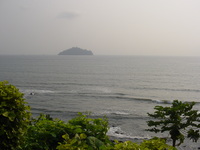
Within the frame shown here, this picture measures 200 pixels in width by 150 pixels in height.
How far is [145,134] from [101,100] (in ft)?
72.5

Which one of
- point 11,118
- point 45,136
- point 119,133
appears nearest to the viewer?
point 11,118

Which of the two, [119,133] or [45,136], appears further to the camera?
[119,133]

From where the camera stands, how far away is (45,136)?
645cm

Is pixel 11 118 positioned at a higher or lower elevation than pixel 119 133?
higher

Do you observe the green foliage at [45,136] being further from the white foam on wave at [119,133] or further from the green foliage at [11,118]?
the white foam on wave at [119,133]

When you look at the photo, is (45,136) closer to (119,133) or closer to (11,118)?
(11,118)

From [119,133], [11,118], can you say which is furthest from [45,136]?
[119,133]

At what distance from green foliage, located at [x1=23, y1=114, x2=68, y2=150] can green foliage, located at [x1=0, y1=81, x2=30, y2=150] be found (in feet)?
1.49

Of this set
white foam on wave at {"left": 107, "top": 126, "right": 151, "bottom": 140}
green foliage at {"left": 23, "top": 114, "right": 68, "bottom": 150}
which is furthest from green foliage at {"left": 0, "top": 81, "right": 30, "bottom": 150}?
white foam on wave at {"left": 107, "top": 126, "right": 151, "bottom": 140}

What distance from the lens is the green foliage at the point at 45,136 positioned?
20.4ft

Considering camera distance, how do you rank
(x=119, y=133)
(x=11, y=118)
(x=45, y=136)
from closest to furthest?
(x=11, y=118), (x=45, y=136), (x=119, y=133)

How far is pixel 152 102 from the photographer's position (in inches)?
2132

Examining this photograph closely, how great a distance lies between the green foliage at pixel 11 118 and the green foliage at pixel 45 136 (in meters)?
0.45

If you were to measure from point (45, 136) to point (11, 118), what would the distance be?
1268 mm
